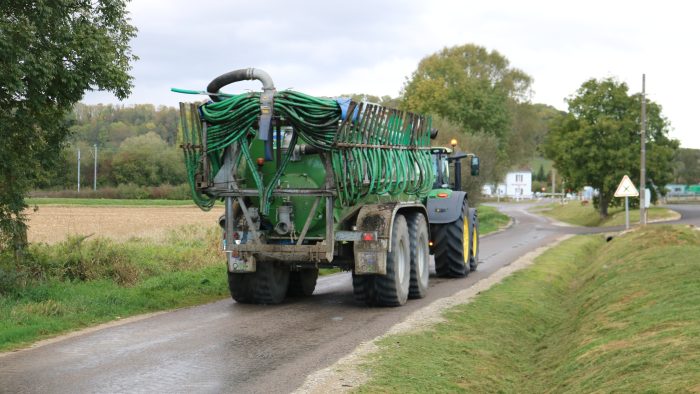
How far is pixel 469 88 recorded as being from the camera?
245 ft

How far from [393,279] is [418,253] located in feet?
5.44

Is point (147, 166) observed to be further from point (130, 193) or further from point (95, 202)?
point (95, 202)

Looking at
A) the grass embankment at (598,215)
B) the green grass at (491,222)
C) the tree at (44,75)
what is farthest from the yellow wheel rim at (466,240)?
the grass embankment at (598,215)

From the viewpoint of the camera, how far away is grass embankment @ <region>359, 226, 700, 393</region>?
7129mm

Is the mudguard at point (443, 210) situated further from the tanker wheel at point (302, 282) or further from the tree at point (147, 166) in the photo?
the tree at point (147, 166)

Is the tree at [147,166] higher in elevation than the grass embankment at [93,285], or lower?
higher

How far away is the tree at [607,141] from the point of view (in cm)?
5656

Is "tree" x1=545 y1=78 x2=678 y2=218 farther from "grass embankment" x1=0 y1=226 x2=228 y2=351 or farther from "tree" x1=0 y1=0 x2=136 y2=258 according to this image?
"tree" x1=0 y1=0 x2=136 y2=258

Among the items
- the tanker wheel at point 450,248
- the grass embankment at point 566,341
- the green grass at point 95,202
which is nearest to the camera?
the grass embankment at point 566,341

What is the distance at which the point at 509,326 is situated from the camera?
434 inches

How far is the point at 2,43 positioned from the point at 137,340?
4.62 m

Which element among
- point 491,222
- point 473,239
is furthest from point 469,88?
point 473,239

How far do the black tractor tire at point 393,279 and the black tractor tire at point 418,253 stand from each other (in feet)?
1.02

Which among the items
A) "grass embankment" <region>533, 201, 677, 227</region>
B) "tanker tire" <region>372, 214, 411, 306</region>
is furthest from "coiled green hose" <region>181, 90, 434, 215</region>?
"grass embankment" <region>533, 201, 677, 227</region>
